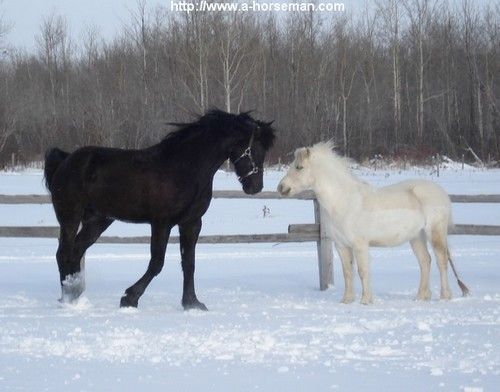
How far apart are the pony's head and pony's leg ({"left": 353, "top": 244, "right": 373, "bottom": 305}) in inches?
32.3

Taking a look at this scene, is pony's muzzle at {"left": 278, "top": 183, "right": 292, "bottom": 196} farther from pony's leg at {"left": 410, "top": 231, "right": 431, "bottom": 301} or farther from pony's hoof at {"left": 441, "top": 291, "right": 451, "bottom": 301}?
pony's hoof at {"left": 441, "top": 291, "right": 451, "bottom": 301}

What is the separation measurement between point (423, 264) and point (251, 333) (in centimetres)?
313

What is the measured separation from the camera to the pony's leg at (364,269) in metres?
8.42

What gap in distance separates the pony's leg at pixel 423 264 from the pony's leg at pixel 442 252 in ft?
0.49

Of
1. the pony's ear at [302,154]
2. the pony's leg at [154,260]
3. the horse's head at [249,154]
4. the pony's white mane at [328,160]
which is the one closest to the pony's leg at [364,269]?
the pony's white mane at [328,160]

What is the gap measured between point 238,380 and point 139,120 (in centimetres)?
3758

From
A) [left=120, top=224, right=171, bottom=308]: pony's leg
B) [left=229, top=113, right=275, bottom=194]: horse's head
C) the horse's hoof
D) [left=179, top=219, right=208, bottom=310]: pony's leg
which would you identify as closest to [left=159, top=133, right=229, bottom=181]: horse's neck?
[left=229, top=113, right=275, bottom=194]: horse's head

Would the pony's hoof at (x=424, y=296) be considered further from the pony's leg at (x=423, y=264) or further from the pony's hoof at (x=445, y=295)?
the pony's hoof at (x=445, y=295)

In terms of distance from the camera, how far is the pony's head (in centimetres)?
867

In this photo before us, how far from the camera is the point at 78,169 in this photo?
834cm

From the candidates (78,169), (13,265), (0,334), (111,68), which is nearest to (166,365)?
(0,334)

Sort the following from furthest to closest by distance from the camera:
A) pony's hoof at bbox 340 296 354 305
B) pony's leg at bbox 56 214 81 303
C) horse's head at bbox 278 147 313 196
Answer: horse's head at bbox 278 147 313 196, pony's hoof at bbox 340 296 354 305, pony's leg at bbox 56 214 81 303

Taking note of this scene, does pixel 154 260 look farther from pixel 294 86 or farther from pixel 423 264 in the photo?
pixel 294 86

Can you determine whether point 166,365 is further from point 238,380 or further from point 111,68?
point 111,68
